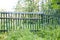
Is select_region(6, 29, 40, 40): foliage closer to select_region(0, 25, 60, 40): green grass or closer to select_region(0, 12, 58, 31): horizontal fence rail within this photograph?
select_region(0, 25, 60, 40): green grass

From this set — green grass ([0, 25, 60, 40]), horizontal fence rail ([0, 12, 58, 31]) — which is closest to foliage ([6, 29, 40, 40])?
green grass ([0, 25, 60, 40])

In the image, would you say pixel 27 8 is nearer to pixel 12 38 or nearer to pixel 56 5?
pixel 56 5

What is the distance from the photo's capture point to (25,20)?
23.1 ft


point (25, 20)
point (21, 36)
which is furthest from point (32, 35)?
point (25, 20)

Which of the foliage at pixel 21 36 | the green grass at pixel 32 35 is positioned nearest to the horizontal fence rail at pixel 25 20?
the green grass at pixel 32 35

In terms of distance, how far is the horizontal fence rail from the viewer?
276 inches

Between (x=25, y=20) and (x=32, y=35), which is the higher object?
(x=25, y=20)

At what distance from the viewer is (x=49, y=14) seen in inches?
280

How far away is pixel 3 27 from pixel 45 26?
5.27ft

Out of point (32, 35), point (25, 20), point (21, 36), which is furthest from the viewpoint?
point (25, 20)

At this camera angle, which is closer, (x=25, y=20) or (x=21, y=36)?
(x=21, y=36)

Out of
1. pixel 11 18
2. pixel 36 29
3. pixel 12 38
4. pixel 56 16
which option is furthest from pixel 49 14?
pixel 12 38

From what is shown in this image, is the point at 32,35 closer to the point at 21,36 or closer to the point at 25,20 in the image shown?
the point at 21,36

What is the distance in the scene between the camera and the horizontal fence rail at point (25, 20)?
7.00m
